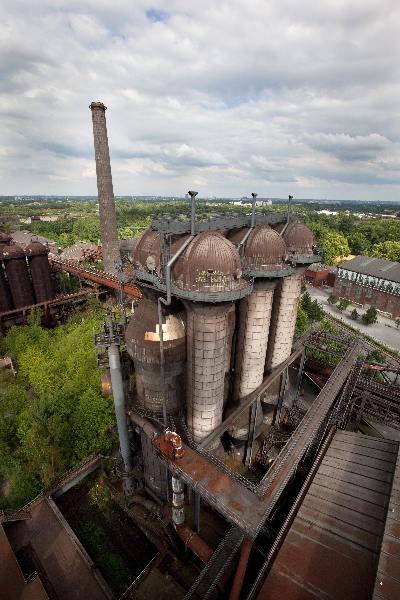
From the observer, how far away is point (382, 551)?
31.1 feet

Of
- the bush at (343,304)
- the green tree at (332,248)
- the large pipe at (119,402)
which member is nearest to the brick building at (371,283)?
the bush at (343,304)

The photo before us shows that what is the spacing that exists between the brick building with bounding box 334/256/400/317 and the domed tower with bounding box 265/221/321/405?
42.3 meters

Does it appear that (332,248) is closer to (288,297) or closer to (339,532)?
(288,297)

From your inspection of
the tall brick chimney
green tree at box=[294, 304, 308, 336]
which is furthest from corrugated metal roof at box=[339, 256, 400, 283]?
the tall brick chimney

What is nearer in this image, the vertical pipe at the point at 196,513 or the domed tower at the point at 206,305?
the domed tower at the point at 206,305

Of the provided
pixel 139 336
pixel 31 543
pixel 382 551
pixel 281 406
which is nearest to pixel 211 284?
pixel 139 336

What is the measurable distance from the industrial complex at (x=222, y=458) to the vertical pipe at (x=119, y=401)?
0.07 meters

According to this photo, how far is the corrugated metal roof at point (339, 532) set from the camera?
10773mm

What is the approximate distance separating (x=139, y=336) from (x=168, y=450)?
5.23 meters

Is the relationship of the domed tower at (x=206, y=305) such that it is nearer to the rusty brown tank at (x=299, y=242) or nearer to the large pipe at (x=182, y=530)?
the large pipe at (x=182, y=530)

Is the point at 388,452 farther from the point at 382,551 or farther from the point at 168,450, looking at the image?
the point at 168,450

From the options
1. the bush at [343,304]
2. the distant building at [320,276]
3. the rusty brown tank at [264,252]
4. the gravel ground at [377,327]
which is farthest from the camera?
the distant building at [320,276]

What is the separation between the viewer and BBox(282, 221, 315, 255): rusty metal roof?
19.6 meters

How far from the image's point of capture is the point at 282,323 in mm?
20297
